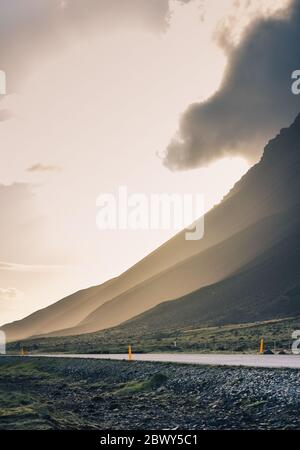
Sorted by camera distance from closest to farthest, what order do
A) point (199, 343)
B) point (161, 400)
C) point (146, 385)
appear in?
point (161, 400)
point (146, 385)
point (199, 343)

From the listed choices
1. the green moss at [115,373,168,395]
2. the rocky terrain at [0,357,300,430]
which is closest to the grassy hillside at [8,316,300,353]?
the rocky terrain at [0,357,300,430]

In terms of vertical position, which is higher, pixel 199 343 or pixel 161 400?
pixel 161 400

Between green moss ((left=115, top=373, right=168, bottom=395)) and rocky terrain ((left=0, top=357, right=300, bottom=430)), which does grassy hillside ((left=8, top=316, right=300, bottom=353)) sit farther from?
green moss ((left=115, top=373, right=168, bottom=395))

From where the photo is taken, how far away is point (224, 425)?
2208 centimetres

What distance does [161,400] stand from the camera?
29.4 m

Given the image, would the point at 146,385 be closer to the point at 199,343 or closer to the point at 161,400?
the point at 161,400

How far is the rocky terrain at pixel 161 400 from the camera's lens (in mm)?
23031

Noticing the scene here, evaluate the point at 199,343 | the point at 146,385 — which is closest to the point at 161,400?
the point at 146,385

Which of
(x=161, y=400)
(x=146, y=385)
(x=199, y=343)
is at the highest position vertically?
(x=146, y=385)

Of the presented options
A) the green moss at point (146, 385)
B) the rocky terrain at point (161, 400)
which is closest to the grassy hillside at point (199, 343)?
the rocky terrain at point (161, 400)

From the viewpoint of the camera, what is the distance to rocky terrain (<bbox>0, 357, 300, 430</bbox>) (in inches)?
907
